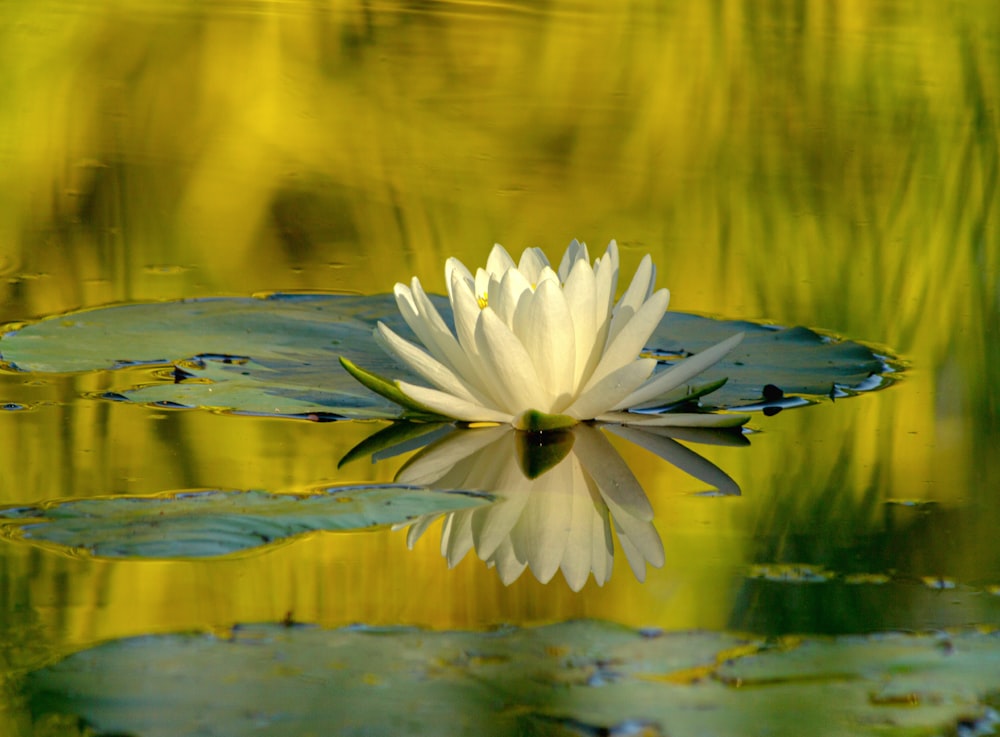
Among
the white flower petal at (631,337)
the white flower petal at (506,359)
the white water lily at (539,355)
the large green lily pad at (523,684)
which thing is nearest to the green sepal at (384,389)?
the white water lily at (539,355)

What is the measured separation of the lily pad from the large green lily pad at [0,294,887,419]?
0.37 meters

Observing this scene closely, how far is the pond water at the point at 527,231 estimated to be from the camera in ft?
3.91

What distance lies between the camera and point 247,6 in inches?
198

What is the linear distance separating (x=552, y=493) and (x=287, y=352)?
684 millimetres

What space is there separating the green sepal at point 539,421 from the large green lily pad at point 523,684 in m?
0.59

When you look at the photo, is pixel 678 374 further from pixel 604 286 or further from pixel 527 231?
pixel 527 231

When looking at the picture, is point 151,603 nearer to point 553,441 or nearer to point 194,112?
point 553,441

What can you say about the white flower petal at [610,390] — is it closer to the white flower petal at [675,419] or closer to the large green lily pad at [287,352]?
the white flower petal at [675,419]

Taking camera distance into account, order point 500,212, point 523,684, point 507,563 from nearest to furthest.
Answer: point 523,684, point 507,563, point 500,212

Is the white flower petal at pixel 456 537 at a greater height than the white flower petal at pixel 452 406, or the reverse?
the white flower petal at pixel 452 406

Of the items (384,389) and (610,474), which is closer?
(610,474)

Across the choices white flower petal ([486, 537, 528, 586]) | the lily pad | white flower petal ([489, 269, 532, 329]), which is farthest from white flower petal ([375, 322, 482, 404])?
white flower petal ([486, 537, 528, 586])

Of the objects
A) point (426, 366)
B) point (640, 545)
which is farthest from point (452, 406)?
point (640, 545)

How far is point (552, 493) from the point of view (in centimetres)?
145
